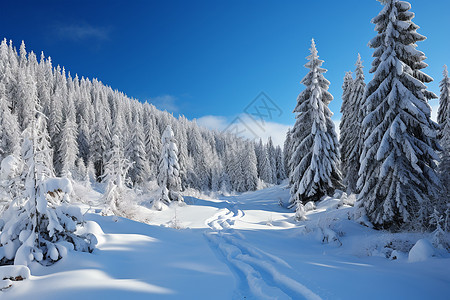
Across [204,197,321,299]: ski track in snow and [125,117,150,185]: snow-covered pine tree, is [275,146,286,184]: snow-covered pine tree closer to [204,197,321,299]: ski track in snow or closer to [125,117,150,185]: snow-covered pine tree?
[125,117,150,185]: snow-covered pine tree

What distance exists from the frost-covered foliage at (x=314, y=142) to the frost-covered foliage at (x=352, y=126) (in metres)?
1.88

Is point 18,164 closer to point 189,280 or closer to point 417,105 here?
point 189,280

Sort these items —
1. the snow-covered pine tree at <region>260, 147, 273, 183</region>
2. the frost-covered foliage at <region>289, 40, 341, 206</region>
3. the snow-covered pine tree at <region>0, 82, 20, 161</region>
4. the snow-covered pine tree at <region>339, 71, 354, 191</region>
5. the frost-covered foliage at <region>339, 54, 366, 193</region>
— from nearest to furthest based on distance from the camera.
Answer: the frost-covered foliage at <region>289, 40, 341, 206</region> → the frost-covered foliage at <region>339, 54, 366, 193</region> → the snow-covered pine tree at <region>339, 71, 354, 191</region> → the snow-covered pine tree at <region>0, 82, 20, 161</region> → the snow-covered pine tree at <region>260, 147, 273, 183</region>

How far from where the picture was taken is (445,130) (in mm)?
23156

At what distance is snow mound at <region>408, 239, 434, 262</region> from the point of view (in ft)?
22.2

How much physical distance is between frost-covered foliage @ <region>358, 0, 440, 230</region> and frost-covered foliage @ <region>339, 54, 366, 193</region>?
929cm

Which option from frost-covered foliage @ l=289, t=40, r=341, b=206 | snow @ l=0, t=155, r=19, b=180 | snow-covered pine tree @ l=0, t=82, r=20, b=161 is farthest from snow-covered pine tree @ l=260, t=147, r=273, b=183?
snow @ l=0, t=155, r=19, b=180

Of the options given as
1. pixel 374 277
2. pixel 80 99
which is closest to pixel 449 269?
pixel 374 277

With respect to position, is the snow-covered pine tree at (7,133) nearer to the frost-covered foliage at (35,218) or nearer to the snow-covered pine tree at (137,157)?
the snow-covered pine tree at (137,157)

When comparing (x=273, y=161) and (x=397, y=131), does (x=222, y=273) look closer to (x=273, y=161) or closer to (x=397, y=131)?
(x=397, y=131)

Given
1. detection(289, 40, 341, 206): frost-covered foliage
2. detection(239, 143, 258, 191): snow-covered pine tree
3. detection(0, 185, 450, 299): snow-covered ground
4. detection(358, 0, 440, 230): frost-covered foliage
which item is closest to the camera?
detection(0, 185, 450, 299): snow-covered ground

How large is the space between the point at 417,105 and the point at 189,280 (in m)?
13.8

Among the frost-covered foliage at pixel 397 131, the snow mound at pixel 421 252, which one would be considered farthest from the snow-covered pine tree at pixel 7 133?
the snow mound at pixel 421 252

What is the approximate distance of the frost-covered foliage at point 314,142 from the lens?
73.6 ft
